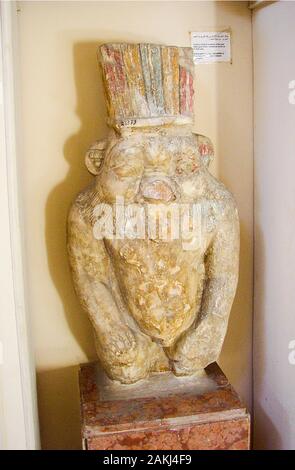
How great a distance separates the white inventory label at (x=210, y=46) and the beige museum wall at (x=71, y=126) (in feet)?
0.09

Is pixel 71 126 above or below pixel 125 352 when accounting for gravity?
above

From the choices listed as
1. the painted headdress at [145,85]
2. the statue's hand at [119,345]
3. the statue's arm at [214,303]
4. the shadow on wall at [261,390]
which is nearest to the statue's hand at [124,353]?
the statue's hand at [119,345]

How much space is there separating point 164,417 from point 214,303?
38cm

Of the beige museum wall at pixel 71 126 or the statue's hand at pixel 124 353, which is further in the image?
the beige museum wall at pixel 71 126

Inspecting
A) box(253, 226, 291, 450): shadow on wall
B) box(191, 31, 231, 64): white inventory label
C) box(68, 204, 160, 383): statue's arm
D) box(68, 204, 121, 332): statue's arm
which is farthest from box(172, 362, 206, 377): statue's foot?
box(191, 31, 231, 64): white inventory label

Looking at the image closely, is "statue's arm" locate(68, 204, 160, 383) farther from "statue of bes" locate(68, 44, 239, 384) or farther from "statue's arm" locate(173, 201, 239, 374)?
"statue's arm" locate(173, 201, 239, 374)

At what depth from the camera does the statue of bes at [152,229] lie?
4.70ft

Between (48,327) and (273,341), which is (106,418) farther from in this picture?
(273,341)

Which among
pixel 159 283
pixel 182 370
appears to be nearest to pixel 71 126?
pixel 159 283

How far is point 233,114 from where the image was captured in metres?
1.82

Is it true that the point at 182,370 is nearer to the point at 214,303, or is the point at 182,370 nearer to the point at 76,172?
the point at 214,303

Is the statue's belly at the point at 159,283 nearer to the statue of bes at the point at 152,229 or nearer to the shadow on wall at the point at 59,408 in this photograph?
the statue of bes at the point at 152,229

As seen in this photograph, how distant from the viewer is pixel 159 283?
1462mm
